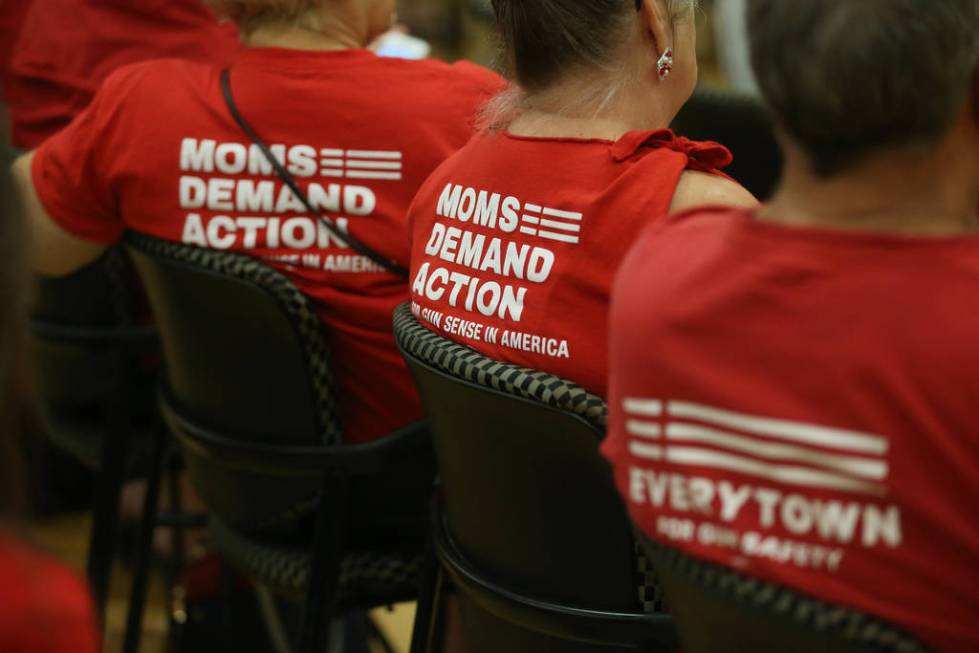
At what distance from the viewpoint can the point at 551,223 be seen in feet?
4.43

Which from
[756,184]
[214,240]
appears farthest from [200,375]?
[756,184]

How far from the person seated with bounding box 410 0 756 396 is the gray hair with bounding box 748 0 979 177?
366 mm

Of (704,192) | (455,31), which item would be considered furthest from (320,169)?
(455,31)

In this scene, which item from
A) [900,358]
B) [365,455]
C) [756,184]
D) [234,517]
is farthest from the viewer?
[756,184]

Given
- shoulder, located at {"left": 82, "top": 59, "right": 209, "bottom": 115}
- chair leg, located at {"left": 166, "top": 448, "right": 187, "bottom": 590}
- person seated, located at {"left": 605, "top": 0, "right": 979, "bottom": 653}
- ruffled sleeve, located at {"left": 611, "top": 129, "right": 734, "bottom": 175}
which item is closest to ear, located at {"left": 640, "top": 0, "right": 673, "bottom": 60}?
ruffled sleeve, located at {"left": 611, "top": 129, "right": 734, "bottom": 175}

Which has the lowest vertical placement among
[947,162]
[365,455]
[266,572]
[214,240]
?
[266,572]

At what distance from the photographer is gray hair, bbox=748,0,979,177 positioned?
89 cm

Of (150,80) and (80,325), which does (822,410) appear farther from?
(80,325)

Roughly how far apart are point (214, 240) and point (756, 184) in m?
0.91

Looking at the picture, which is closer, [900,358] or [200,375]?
[900,358]

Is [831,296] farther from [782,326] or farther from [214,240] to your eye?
[214,240]

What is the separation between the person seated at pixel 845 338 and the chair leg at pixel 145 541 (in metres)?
1.31

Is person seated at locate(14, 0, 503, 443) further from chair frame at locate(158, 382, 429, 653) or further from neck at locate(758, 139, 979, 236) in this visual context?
neck at locate(758, 139, 979, 236)

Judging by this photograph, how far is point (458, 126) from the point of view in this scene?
1.80 metres
